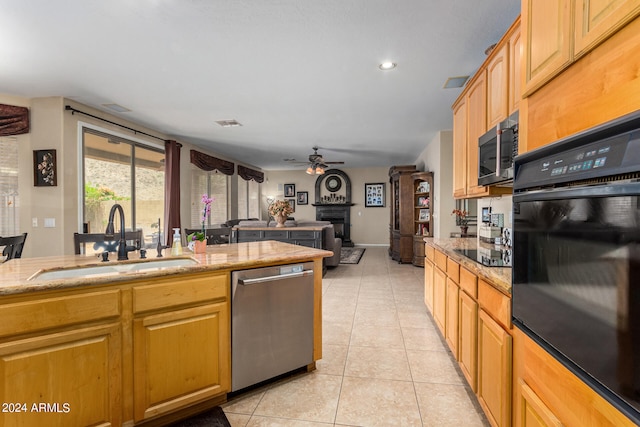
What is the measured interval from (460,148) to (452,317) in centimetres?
151

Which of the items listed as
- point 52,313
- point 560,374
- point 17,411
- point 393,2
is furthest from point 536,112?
point 17,411

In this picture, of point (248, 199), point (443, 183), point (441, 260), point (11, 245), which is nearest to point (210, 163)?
point (248, 199)

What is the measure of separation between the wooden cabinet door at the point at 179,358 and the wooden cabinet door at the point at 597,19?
1.94 m

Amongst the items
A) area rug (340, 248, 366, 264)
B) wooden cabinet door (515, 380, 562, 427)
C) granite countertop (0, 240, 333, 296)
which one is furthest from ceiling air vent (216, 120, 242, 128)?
wooden cabinet door (515, 380, 562, 427)

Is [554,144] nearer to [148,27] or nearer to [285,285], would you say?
[285,285]

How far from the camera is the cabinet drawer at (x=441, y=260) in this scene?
2.64m

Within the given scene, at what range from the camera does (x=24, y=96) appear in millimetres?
3766

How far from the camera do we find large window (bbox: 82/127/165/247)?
4348 millimetres

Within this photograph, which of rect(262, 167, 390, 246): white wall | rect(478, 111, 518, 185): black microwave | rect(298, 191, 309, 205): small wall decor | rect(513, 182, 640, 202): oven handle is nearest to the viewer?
rect(513, 182, 640, 202): oven handle

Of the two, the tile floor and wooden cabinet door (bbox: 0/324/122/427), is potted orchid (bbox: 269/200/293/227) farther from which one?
wooden cabinet door (bbox: 0/324/122/427)

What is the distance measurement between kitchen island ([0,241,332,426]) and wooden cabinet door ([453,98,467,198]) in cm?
179

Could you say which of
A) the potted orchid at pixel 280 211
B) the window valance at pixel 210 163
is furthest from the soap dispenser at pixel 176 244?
the window valance at pixel 210 163

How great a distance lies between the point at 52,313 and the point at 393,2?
2.59m

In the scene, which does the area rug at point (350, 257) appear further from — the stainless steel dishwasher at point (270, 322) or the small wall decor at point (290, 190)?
the stainless steel dishwasher at point (270, 322)
